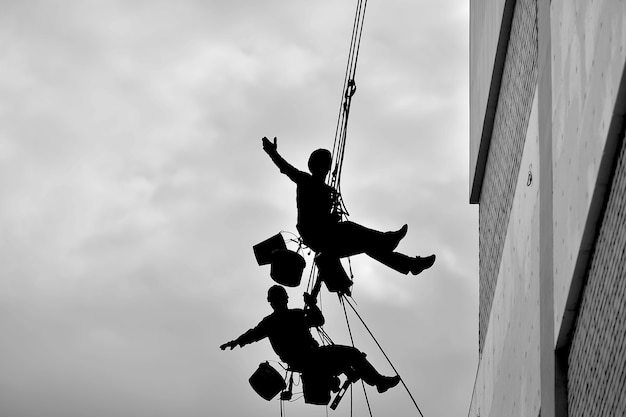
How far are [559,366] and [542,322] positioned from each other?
869 millimetres

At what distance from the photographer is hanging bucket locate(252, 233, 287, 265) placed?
41.3 feet

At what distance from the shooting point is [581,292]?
962cm

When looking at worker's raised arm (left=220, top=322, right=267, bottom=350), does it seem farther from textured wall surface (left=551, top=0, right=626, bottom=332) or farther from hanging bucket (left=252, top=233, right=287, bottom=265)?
textured wall surface (left=551, top=0, right=626, bottom=332)

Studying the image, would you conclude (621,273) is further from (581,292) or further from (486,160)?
(486,160)

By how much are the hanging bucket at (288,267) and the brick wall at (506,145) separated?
310 centimetres

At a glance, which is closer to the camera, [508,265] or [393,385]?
[393,385]

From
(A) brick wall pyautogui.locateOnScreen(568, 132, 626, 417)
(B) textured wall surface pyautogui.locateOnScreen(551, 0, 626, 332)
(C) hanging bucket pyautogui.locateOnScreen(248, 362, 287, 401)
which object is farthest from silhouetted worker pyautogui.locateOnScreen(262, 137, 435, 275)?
(A) brick wall pyautogui.locateOnScreen(568, 132, 626, 417)

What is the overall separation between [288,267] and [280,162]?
116 cm

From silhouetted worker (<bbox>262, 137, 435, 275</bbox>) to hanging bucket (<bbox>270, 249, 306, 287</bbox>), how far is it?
33 centimetres

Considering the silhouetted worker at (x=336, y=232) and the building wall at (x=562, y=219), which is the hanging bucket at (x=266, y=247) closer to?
the silhouetted worker at (x=336, y=232)

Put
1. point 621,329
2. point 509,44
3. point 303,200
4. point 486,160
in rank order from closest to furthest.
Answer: point 621,329 → point 303,200 → point 509,44 → point 486,160

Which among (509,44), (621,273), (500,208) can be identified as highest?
(509,44)

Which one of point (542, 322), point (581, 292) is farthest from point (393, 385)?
point (581, 292)

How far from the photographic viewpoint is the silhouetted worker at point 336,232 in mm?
11969
